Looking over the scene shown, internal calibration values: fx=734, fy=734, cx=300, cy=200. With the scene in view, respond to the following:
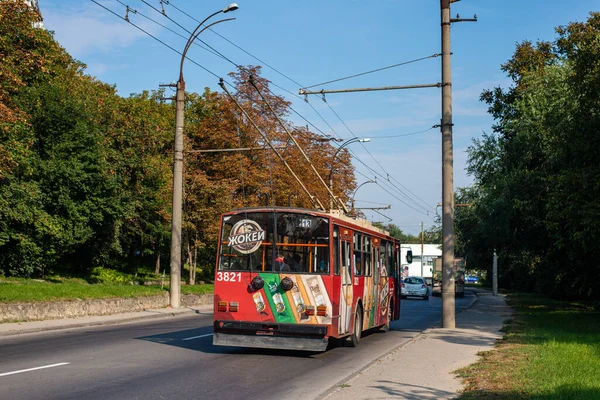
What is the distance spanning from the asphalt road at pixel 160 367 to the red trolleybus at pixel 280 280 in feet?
1.73

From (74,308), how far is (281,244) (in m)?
11.8

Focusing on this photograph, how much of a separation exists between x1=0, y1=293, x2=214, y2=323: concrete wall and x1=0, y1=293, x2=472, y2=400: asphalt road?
2350 millimetres

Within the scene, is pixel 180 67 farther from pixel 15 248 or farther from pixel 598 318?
pixel 598 318

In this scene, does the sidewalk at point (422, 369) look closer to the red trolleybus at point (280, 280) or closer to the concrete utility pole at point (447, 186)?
the concrete utility pole at point (447, 186)

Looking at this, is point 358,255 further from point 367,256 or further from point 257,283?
point 257,283

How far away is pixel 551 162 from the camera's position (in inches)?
1113

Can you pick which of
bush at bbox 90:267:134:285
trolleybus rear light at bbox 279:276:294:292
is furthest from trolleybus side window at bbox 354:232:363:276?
bush at bbox 90:267:134:285

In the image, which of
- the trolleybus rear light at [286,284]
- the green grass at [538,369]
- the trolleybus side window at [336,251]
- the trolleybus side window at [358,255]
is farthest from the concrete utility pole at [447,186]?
the trolleybus rear light at [286,284]

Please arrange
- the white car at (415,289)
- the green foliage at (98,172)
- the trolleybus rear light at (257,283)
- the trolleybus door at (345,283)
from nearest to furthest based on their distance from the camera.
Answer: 1. the trolleybus rear light at (257,283)
2. the trolleybus door at (345,283)
3. the green foliage at (98,172)
4. the white car at (415,289)

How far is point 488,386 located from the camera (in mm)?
10242

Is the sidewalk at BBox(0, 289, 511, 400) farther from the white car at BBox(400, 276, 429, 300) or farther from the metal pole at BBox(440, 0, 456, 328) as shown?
the white car at BBox(400, 276, 429, 300)

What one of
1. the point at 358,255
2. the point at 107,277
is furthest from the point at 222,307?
the point at 107,277

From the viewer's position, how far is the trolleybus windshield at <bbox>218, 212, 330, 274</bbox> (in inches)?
562

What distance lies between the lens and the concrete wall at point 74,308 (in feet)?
68.3
